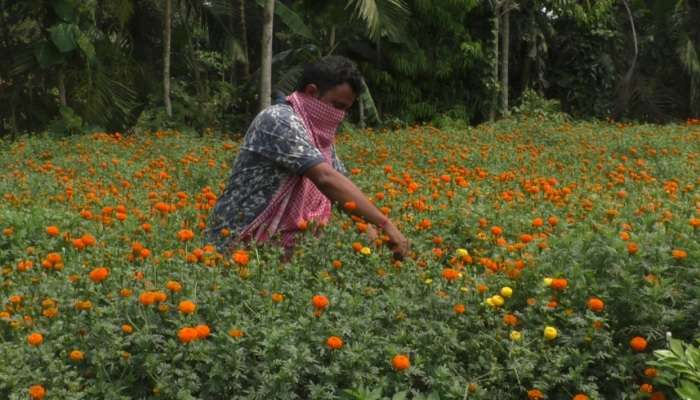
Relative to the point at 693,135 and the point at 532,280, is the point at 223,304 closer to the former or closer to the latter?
the point at 532,280

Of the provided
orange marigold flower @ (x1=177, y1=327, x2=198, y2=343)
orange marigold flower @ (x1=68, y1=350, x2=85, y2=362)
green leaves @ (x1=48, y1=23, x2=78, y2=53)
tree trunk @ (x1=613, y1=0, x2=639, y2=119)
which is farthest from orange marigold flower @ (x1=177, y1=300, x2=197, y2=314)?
tree trunk @ (x1=613, y1=0, x2=639, y2=119)

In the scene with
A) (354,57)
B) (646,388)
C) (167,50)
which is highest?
(646,388)

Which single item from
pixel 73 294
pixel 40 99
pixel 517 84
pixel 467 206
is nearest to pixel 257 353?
pixel 73 294

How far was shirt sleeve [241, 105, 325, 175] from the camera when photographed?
11.3ft

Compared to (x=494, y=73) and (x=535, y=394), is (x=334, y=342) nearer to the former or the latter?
(x=535, y=394)

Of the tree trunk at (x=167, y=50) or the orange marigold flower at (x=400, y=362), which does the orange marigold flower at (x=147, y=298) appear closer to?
the orange marigold flower at (x=400, y=362)

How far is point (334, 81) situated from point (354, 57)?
11.1 metres

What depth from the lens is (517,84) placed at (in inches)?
670

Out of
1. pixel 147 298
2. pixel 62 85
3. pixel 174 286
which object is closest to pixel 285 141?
pixel 174 286

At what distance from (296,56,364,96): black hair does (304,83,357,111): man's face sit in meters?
0.01

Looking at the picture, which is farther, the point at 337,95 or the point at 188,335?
the point at 337,95

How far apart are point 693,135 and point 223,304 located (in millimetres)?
8235

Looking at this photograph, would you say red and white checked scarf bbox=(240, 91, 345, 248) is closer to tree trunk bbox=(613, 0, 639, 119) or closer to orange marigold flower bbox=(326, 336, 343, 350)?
orange marigold flower bbox=(326, 336, 343, 350)

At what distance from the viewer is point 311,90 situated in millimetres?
3623
